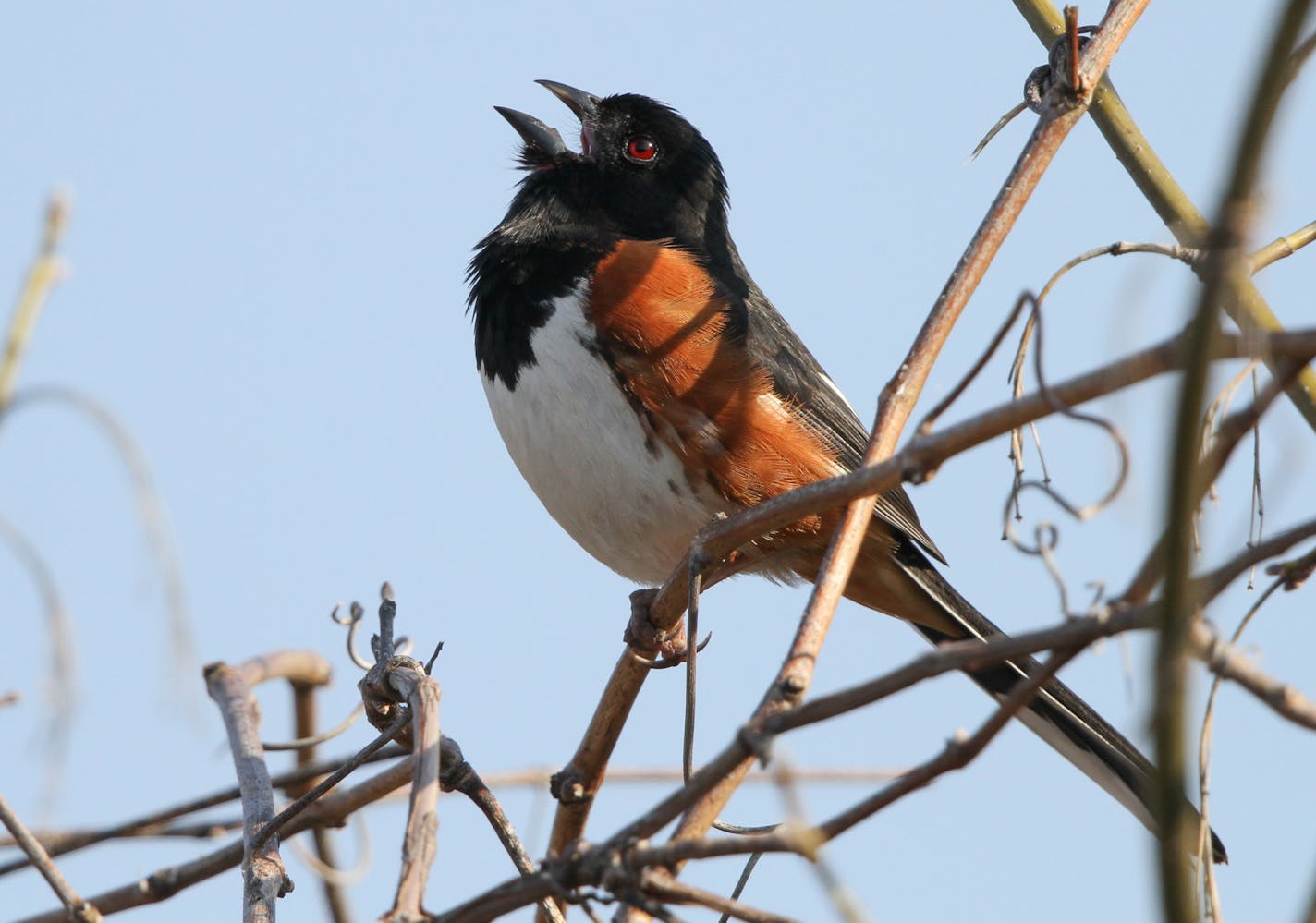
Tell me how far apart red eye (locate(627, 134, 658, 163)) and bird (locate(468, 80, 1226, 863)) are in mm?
109

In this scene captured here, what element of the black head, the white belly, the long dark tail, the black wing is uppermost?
the black head

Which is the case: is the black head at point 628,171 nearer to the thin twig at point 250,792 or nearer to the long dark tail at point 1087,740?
the long dark tail at point 1087,740

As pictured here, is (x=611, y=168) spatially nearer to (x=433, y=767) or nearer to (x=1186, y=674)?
(x=433, y=767)

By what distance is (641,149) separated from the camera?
Answer: 3902 mm

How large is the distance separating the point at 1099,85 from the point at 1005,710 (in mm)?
1234

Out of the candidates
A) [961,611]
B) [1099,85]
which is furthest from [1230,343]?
[961,611]

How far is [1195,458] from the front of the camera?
0.85 metres

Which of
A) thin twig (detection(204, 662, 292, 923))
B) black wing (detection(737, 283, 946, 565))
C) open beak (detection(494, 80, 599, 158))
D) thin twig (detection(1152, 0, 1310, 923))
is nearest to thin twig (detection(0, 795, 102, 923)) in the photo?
thin twig (detection(204, 662, 292, 923))

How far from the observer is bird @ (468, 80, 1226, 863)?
3070 mm

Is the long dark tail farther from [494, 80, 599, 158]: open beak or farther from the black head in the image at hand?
[494, 80, 599, 158]: open beak

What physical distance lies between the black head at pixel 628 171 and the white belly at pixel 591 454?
0.54m

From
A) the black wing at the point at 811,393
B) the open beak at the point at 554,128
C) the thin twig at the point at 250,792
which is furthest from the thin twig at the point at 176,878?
the open beak at the point at 554,128

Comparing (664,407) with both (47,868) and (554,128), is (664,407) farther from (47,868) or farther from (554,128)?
(47,868)

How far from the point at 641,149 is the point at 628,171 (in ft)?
0.34
